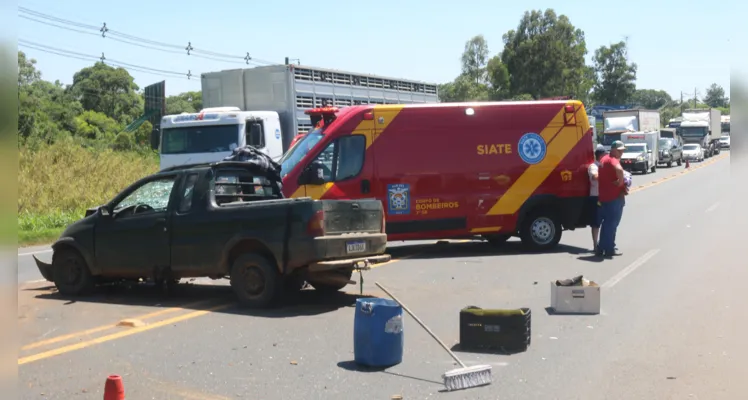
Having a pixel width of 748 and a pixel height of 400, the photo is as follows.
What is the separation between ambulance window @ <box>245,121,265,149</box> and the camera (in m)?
20.4

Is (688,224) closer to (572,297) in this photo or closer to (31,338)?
(572,297)

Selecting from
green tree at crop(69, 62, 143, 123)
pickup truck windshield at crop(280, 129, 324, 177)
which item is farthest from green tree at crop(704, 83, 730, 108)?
green tree at crop(69, 62, 143, 123)

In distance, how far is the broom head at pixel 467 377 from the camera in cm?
645

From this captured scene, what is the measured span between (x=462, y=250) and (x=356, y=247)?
5.79 m

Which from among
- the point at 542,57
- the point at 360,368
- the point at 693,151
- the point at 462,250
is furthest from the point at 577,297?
the point at 693,151

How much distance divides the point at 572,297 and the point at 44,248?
12.5 metres

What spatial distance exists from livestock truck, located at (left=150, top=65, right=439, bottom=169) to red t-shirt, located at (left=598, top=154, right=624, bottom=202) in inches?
316

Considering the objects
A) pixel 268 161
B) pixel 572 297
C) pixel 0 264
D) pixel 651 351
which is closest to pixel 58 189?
pixel 268 161

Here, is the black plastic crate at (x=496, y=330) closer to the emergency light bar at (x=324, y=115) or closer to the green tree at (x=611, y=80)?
the emergency light bar at (x=324, y=115)

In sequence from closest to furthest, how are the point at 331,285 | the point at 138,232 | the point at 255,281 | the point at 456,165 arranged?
the point at 255,281, the point at 138,232, the point at 331,285, the point at 456,165

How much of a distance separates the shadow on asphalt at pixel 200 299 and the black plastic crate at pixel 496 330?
235cm

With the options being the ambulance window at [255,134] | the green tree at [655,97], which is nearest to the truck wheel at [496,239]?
the green tree at [655,97]

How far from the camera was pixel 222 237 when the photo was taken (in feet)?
32.3

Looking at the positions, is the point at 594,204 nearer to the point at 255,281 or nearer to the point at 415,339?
the point at 255,281
